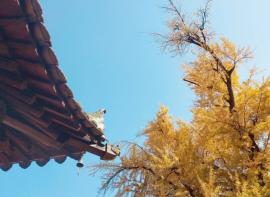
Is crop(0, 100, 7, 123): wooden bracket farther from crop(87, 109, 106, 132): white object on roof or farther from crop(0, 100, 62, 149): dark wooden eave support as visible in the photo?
crop(87, 109, 106, 132): white object on roof

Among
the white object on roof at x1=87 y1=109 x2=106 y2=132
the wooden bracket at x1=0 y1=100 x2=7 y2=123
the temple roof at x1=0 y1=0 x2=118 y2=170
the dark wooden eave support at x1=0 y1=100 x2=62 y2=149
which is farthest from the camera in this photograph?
the white object on roof at x1=87 y1=109 x2=106 y2=132

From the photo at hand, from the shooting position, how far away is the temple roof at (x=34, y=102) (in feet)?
7.38

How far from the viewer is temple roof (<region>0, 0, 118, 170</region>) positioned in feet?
7.38

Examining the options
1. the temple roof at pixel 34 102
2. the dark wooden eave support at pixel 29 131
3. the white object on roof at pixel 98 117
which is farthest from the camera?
the white object on roof at pixel 98 117

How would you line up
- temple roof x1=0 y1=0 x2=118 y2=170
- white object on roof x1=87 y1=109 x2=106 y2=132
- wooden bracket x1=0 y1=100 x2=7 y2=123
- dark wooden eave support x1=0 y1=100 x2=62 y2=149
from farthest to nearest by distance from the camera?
white object on roof x1=87 y1=109 x2=106 y2=132
dark wooden eave support x1=0 y1=100 x2=62 y2=149
wooden bracket x1=0 y1=100 x2=7 y2=123
temple roof x1=0 y1=0 x2=118 y2=170

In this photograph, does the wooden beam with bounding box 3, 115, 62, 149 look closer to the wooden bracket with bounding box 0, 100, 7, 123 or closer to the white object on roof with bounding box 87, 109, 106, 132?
the wooden bracket with bounding box 0, 100, 7, 123

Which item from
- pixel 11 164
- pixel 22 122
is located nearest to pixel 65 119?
pixel 22 122

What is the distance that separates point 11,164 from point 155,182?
1939 millimetres

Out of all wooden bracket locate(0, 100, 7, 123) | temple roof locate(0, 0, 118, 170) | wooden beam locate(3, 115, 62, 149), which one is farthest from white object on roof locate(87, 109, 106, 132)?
wooden bracket locate(0, 100, 7, 123)

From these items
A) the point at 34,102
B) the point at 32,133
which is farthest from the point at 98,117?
the point at 34,102

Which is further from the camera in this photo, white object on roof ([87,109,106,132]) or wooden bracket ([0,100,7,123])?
white object on roof ([87,109,106,132])

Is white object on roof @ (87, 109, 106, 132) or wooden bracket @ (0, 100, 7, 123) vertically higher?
white object on roof @ (87, 109, 106, 132)

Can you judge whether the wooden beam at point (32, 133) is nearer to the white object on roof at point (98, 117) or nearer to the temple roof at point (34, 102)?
the temple roof at point (34, 102)

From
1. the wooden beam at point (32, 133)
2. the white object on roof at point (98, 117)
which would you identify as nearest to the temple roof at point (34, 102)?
the wooden beam at point (32, 133)
